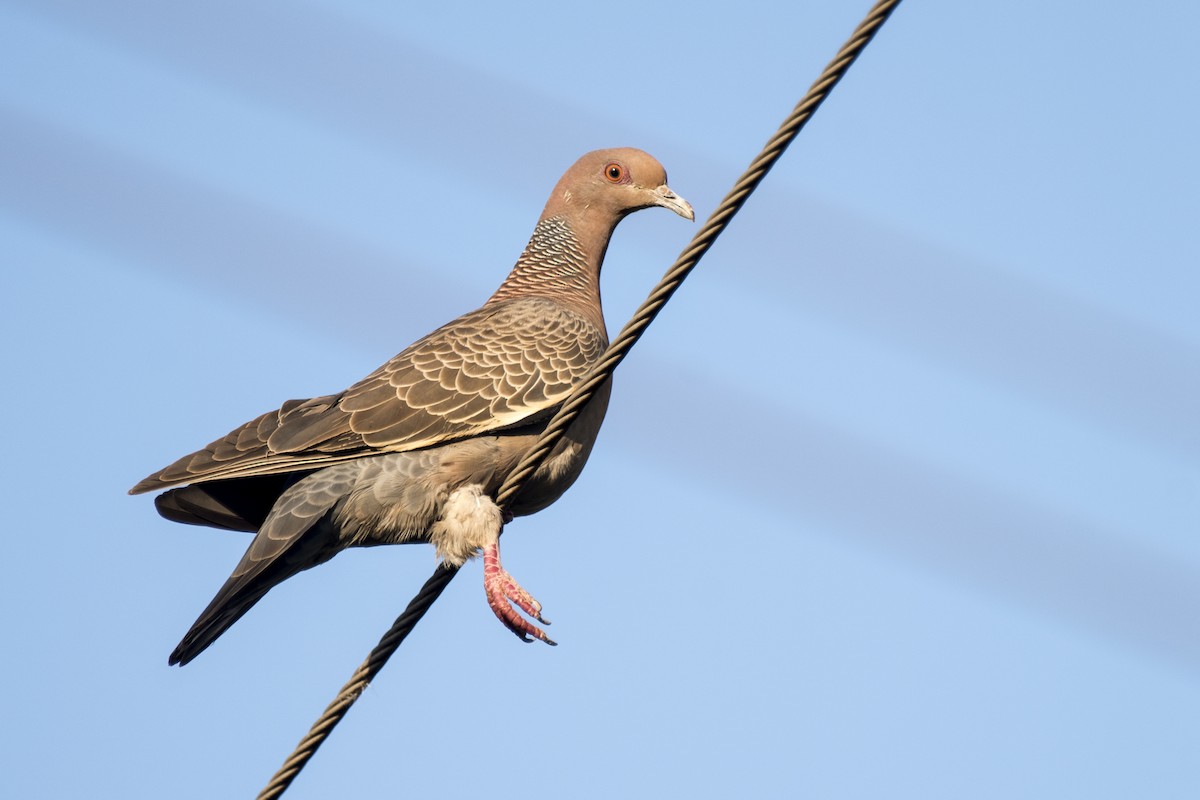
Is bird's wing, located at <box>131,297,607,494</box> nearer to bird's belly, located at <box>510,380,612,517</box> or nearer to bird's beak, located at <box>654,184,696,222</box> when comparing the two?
bird's belly, located at <box>510,380,612,517</box>

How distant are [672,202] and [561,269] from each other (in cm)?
64

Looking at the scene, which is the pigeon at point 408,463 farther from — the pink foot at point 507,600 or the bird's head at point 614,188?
the bird's head at point 614,188

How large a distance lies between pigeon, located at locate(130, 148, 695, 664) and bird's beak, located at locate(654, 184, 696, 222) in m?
1.00

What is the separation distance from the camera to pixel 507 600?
5.29 meters

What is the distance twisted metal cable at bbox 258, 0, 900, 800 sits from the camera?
3459 mm

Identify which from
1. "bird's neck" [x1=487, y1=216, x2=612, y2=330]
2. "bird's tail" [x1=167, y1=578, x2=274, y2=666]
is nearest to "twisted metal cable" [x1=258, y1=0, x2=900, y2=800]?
Result: "bird's tail" [x1=167, y1=578, x2=274, y2=666]

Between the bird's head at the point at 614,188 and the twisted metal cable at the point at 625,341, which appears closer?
the twisted metal cable at the point at 625,341

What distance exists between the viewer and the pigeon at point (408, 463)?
211 inches

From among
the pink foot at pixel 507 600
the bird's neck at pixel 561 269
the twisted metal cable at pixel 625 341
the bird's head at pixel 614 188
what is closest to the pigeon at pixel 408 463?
the pink foot at pixel 507 600

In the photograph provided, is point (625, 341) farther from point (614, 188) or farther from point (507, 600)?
point (614, 188)

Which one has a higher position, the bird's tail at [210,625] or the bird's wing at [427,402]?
the bird's wing at [427,402]

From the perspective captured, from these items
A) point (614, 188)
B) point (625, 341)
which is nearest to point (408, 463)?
point (625, 341)

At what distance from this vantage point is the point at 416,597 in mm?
4379

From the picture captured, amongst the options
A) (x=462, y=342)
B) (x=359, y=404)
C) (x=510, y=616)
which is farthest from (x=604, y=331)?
(x=510, y=616)
